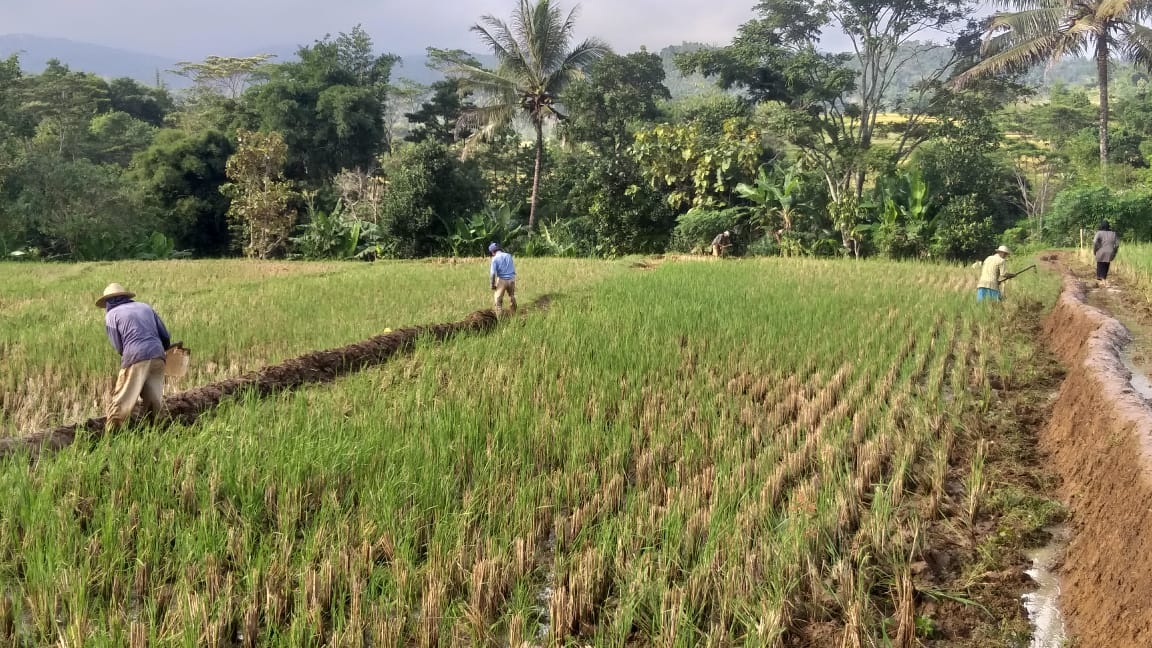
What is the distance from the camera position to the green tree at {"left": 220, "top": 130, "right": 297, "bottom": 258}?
17969 mm

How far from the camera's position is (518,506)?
2932mm

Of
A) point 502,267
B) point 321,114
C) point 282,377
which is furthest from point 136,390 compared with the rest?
point 321,114

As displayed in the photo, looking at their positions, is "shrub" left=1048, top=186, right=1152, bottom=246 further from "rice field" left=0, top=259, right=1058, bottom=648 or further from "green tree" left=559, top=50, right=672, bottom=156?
"rice field" left=0, top=259, right=1058, bottom=648

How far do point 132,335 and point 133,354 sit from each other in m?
0.12

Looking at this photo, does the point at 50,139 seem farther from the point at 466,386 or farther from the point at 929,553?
the point at 929,553

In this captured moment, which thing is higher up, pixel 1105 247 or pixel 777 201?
pixel 777 201

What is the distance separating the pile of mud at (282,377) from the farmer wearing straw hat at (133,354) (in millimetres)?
125

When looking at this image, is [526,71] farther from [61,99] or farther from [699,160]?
[61,99]

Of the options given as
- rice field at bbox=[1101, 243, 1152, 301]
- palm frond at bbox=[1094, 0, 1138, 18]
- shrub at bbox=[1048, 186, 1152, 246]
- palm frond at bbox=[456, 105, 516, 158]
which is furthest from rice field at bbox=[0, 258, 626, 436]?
palm frond at bbox=[1094, 0, 1138, 18]

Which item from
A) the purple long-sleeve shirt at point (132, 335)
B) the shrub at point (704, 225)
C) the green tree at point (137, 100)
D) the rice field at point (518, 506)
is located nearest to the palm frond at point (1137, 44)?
the shrub at point (704, 225)

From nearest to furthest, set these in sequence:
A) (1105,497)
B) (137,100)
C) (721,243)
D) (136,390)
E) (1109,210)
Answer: (1105,497) < (136,390) < (1109,210) < (721,243) < (137,100)

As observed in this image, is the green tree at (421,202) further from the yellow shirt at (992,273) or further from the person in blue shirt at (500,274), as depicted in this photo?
the yellow shirt at (992,273)

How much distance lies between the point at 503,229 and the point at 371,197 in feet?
14.9

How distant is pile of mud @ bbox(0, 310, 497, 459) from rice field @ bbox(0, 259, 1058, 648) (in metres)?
0.24
